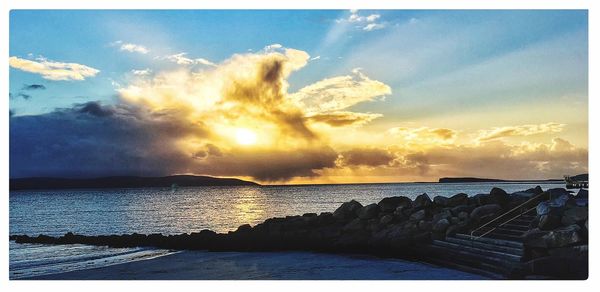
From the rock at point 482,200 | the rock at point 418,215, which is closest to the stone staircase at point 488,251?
the rock at point 418,215

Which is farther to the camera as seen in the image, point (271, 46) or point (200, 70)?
point (200, 70)

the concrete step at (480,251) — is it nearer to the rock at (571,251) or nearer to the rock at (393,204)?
the rock at (571,251)

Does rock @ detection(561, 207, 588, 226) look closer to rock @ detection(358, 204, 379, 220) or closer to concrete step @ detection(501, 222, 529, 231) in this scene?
concrete step @ detection(501, 222, 529, 231)

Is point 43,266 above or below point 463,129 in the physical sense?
below

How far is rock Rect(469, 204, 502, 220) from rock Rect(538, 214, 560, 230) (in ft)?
6.30

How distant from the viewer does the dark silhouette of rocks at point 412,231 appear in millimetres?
9648

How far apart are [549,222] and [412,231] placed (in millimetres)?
3762

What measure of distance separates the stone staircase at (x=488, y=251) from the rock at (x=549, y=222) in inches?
Answer: 18.2
